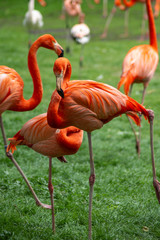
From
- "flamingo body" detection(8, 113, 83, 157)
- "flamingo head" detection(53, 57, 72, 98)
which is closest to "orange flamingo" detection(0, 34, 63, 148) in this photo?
"flamingo body" detection(8, 113, 83, 157)

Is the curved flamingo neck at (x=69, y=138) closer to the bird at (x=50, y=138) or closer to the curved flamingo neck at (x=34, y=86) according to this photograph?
the bird at (x=50, y=138)

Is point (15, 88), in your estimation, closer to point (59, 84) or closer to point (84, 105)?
point (84, 105)

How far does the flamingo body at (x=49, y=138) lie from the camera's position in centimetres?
297

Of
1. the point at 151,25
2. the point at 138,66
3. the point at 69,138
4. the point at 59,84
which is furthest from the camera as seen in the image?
the point at 151,25

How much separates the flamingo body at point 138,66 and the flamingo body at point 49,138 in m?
1.68

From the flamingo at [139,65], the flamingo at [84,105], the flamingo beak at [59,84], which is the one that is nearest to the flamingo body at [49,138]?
the flamingo at [84,105]

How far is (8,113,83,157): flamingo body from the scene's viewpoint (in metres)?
2.97

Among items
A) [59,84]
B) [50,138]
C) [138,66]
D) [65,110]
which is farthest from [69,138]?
[138,66]

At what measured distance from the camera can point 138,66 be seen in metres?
4.72

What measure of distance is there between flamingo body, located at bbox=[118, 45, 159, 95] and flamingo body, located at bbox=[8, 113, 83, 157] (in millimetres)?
1676

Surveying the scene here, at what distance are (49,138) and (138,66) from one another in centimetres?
214

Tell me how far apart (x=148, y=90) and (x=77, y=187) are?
4.43 meters

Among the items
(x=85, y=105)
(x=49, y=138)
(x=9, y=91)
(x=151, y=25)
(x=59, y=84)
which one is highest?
(x=151, y=25)

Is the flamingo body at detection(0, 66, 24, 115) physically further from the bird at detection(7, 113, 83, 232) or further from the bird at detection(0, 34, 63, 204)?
the bird at detection(7, 113, 83, 232)
